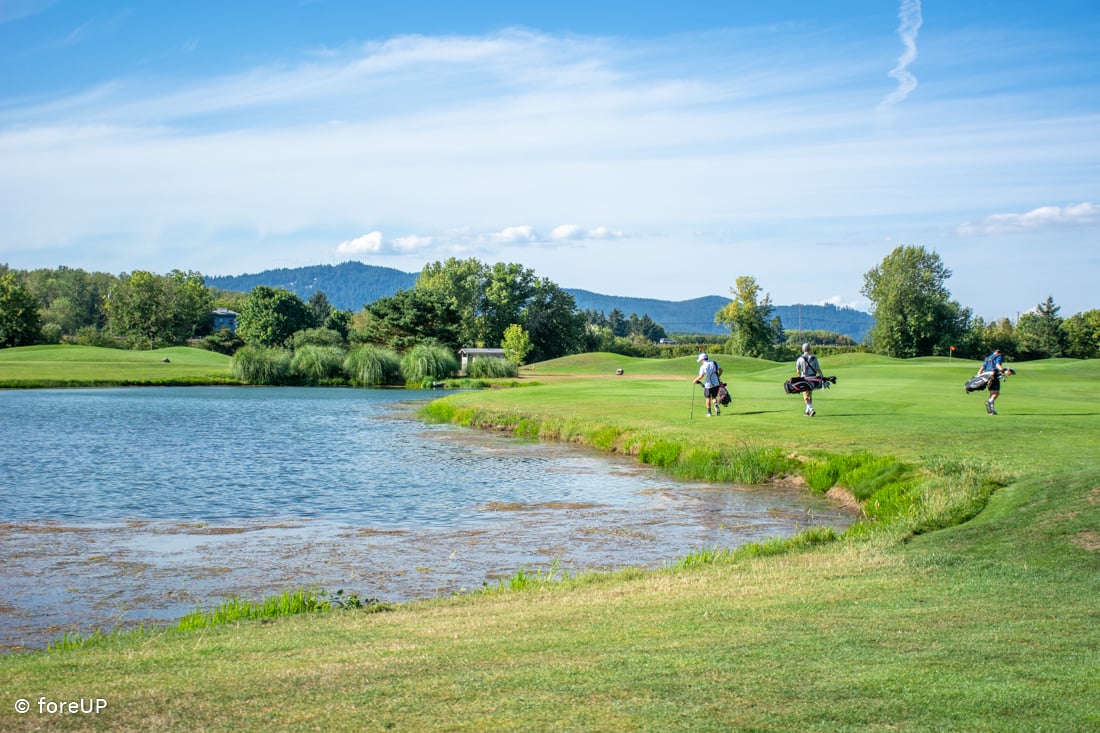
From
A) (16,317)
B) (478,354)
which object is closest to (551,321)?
(478,354)

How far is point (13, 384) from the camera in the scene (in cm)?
7531

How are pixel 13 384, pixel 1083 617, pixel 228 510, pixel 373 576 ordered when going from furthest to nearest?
pixel 13 384
pixel 228 510
pixel 373 576
pixel 1083 617

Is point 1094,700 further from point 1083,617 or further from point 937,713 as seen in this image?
point 1083,617

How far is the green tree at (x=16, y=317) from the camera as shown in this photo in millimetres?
124750

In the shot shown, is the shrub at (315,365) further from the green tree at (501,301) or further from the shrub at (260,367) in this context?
the green tree at (501,301)

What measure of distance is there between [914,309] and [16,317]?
110m

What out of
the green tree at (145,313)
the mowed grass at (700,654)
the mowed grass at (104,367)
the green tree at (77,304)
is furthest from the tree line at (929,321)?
the green tree at (77,304)

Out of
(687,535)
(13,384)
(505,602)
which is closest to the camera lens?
(505,602)

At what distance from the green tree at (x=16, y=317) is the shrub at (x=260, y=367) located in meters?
54.8

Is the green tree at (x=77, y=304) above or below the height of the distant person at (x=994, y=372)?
above

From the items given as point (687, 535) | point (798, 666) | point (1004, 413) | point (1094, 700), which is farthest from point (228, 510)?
point (1004, 413)

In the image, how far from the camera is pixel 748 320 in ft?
406

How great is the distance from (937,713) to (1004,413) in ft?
93.2

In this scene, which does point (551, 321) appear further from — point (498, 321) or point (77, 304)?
point (77, 304)
